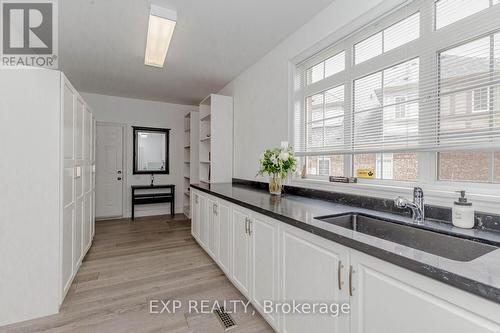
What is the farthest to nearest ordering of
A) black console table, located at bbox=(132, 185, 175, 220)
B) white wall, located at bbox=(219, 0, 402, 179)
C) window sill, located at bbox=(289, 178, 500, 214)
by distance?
black console table, located at bbox=(132, 185, 175, 220), white wall, located at bbox=(219, 0, 402, 179), window sill, located at bbox=(289, 178, 500, 214)

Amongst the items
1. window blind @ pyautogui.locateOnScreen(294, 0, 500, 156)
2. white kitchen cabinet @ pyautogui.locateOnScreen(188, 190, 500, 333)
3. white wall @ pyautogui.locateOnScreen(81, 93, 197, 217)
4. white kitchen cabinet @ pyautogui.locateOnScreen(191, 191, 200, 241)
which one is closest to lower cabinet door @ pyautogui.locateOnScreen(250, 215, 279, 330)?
white kitchen cabinet @ pyautogui.locateOnScreen(188, 190, 500, 333)

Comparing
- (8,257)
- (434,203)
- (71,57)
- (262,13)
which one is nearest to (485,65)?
(434,203)

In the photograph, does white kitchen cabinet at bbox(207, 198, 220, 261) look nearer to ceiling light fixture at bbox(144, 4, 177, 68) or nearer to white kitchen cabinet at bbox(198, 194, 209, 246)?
white kitchen cabinet at bbox(198, 194, 209, 246)

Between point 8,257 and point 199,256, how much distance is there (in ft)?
5.81

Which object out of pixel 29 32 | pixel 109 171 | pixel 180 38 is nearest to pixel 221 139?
pixel 180 38

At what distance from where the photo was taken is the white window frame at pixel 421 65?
48.9 inches

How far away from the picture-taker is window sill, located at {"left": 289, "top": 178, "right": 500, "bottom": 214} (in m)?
1.21

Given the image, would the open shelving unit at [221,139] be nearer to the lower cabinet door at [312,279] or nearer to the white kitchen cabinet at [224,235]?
the white kitchen cabinet at [224,235]

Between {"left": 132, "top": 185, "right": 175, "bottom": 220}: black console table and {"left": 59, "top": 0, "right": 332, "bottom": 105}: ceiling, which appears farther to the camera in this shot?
{"left": 132, "top": 185, "right": 175, "bottom": 220}: black console table

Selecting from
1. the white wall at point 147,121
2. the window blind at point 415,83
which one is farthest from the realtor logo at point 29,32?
the window blind at point 415,83

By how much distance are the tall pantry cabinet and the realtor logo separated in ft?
2.60

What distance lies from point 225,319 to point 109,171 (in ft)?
14.4

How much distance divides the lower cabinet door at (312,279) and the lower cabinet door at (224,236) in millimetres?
844

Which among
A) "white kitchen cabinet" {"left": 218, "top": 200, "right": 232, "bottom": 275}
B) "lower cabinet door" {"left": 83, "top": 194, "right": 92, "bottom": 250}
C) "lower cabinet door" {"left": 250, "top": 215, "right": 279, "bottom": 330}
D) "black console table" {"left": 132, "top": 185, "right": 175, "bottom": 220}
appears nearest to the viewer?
"lower cabinet door" {"left": 250, "top": 215, "right": 279, "bottom": 330}
